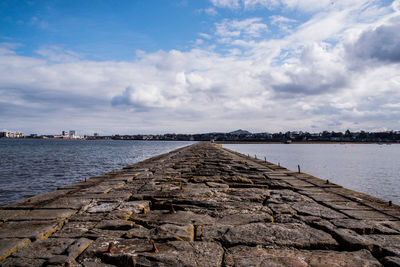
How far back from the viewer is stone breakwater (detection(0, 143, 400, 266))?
197 centimetres

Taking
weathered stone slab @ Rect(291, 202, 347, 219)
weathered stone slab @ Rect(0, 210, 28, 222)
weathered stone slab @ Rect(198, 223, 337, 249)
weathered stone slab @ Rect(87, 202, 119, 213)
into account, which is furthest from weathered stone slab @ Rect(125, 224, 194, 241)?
weathered stone slab @ Rect(0, 210, 28, 222)

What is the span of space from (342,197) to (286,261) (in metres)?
2.58

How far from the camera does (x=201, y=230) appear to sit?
2.54 metres

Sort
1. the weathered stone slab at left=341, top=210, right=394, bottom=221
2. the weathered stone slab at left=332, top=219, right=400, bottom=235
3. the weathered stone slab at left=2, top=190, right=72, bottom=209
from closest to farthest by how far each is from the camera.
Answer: the weathered stone slab at left=332, top=219, right=400, bottom=235 < the weathered stone slab at left=341, top=210, right=394, bottom=221 < the weathered stone slab at left=2, top=190, right=72, bottom=209

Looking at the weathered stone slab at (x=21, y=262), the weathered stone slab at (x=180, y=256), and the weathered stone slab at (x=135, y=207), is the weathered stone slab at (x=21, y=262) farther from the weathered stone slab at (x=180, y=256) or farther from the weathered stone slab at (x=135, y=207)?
the weathered stone slab at (x=135, y=207)

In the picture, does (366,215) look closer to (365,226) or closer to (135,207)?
(365,226)

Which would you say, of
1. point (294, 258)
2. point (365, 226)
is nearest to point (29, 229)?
point (294, 258)

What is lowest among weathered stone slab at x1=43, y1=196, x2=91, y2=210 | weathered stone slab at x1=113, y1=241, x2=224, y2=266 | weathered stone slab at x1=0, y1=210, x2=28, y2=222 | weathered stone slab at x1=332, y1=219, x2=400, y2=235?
weathered stone slab at x1=0, y1=210, x2=28, y2=222

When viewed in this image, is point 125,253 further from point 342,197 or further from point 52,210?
point 342,197

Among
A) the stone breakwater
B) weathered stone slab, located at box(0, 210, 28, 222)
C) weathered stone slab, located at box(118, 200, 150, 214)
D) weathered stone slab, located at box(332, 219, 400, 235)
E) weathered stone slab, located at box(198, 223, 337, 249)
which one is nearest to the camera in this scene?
the stone breakwater

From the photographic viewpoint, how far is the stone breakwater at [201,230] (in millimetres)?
1973

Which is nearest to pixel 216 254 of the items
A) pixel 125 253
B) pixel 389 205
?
pixel 125 253

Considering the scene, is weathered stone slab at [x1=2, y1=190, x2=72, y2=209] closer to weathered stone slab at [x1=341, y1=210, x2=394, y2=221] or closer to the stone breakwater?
the stone breakwater

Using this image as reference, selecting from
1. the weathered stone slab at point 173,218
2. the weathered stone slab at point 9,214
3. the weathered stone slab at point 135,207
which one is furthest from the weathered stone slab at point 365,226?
the weathered stone slab at point 9,214
